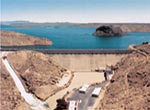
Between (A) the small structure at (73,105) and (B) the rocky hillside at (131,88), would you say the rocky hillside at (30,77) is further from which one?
(B) the rocky hillside at (131,88)

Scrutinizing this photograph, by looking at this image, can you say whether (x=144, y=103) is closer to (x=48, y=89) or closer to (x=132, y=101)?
(x=132, y=101)

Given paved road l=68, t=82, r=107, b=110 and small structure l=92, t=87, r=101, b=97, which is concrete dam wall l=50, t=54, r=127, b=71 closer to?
paved road l=68, t=82, r=107, b=110

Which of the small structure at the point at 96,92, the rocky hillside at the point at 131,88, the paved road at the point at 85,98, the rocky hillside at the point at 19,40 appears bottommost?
the rocky hillside at the point at 19,40

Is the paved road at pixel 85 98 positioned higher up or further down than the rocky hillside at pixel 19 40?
higher up

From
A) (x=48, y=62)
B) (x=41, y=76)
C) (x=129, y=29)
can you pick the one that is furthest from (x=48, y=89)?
(x=129, y=29)

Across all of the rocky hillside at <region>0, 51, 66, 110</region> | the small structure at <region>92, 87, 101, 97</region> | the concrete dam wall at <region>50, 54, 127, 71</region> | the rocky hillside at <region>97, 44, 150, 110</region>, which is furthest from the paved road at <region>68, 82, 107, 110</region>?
the concrete dam wall at <region>50, 54, 127, 71</region>

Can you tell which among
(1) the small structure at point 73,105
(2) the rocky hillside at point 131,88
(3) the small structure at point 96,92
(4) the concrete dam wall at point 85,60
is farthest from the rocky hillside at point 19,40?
(1) the small structure at point 73,105
